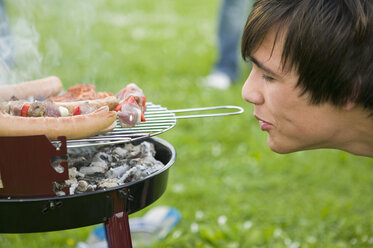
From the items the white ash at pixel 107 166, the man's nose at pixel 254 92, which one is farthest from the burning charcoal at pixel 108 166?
the man's nose at pixel 254 92

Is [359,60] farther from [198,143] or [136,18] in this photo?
[136,18]

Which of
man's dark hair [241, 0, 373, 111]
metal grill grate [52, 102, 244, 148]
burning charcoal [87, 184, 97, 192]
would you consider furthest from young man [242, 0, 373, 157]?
burning charcoal [87, 184, 97, 192]

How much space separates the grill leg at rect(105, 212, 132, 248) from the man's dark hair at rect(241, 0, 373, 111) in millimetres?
840

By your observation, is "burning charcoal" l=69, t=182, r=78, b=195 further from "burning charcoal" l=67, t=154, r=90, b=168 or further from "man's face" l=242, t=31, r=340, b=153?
"man's face" l=242, t=31, r=340, b=153

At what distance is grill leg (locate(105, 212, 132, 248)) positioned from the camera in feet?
5.56

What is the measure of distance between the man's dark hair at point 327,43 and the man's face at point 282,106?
0.03 metres

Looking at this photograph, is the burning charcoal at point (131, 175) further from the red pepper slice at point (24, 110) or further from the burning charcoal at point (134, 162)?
the red pepper slice at point (24, 110)

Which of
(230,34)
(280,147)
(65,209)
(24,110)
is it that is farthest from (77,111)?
(230,34)

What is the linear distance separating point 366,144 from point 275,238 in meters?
1.12

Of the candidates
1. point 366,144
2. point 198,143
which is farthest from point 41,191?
point 198,143

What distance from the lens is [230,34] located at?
5.86 metres

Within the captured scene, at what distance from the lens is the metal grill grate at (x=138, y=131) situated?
1706mm

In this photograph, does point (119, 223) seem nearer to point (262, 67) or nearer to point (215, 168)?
point (262, 67)

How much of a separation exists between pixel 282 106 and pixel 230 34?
164 inches
